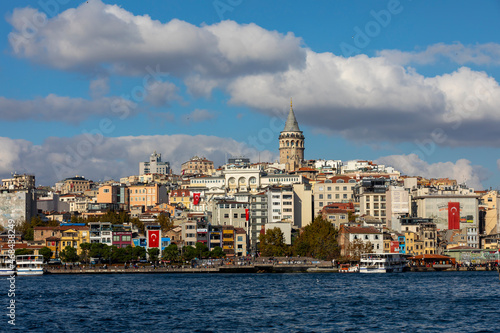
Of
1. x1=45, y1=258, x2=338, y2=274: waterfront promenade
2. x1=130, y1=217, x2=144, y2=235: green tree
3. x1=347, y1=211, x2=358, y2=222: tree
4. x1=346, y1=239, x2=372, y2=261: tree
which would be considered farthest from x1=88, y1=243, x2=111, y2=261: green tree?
x1=347, y1=211, x2=358, y2=222: tree

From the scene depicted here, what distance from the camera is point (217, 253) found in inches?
3686

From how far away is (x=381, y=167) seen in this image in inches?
6526

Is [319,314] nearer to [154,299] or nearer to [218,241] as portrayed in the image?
[154,299]

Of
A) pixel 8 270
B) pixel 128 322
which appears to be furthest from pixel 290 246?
pixel 128 322

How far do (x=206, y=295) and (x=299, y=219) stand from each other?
59095 mm

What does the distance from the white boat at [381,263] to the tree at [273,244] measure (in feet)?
34.8

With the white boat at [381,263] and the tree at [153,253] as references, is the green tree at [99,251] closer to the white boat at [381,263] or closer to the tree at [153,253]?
the tree at [153,253]

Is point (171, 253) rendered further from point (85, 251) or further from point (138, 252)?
point (85, 251)

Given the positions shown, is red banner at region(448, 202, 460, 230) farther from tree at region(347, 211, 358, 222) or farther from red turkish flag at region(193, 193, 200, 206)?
red turkish flag at region(193, 193, 200, 206)

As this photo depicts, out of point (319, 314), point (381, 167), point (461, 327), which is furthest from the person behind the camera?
point (381, 167)

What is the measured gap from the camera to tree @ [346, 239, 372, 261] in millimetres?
90938

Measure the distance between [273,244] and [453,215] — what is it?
28.1m

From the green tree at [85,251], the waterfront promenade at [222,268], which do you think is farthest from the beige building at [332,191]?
the green tree at [85,251]

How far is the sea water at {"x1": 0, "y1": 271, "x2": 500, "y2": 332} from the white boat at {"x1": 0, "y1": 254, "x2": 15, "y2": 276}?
611 inches
